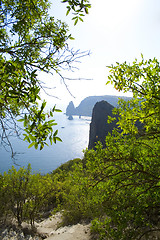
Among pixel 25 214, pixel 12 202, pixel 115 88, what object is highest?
pixel 115 88

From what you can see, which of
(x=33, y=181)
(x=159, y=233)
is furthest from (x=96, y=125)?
(x=159, y=233)

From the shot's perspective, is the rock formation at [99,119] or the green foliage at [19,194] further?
the rock formation at [99,119]

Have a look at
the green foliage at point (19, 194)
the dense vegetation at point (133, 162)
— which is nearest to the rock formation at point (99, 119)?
the green foliage at point (19, 194)

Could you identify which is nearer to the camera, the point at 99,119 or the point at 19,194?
the point at 19,194

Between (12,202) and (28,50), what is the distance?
8541mm

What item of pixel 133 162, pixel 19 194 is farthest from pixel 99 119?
pixel 133 162

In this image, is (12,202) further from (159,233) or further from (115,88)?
(115,88)

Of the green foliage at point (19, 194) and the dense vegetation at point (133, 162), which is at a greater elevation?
the dense vegetation at point (133, 162)

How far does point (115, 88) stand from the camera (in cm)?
361

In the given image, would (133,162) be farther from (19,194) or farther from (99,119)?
(99,119)

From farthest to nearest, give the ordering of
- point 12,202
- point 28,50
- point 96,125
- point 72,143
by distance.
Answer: point 72,143, point 96,125, point 12,202, point 28,50

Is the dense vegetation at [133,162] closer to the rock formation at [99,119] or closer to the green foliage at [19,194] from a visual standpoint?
the green foliage at [19,194]

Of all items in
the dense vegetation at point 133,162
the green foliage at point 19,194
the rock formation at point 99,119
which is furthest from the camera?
the rock formation at point 99,119

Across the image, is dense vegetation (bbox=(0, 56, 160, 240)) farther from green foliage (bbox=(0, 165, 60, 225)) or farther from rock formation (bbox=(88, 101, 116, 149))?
rock formation (bbox=(88, 101, 116, 149))
